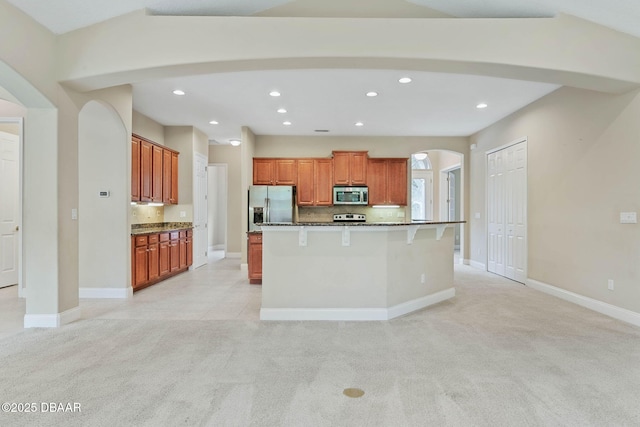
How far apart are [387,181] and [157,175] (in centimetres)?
459

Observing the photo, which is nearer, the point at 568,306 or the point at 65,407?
the point at 65,407

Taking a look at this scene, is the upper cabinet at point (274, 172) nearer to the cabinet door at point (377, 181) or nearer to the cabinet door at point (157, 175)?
the cabinet door at point (377, 181)

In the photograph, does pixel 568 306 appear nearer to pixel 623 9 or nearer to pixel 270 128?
pixel 623 9

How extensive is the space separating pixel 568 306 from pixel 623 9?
3322 millimetres

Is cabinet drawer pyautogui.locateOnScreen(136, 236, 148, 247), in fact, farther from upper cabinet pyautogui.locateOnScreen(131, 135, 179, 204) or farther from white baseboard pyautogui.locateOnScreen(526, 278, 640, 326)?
white baseboard pyautogui.locateOnScreen(526, 278, 640, 326)

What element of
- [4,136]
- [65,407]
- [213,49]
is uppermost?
[213,49]

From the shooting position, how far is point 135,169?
214 inches

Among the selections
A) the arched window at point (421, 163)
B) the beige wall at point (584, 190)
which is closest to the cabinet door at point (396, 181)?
the beige wall at point (584, 190)

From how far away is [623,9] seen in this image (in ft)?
10.6

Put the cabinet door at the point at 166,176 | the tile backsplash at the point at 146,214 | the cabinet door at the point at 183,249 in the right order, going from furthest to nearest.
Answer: the cabinet door at the point at 183,249 → the cabinet door at the point at 166,176 → the tile backsplash at the point at 146,214

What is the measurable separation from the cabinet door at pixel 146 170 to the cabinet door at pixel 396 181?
4.70 meters

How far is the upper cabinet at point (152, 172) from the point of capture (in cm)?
546

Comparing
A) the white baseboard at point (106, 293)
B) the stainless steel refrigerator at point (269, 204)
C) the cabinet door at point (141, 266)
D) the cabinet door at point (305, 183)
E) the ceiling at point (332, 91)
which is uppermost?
the ceiling at point (332, 91)

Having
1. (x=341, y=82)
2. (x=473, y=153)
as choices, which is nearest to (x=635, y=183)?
(x=341, y=82)
